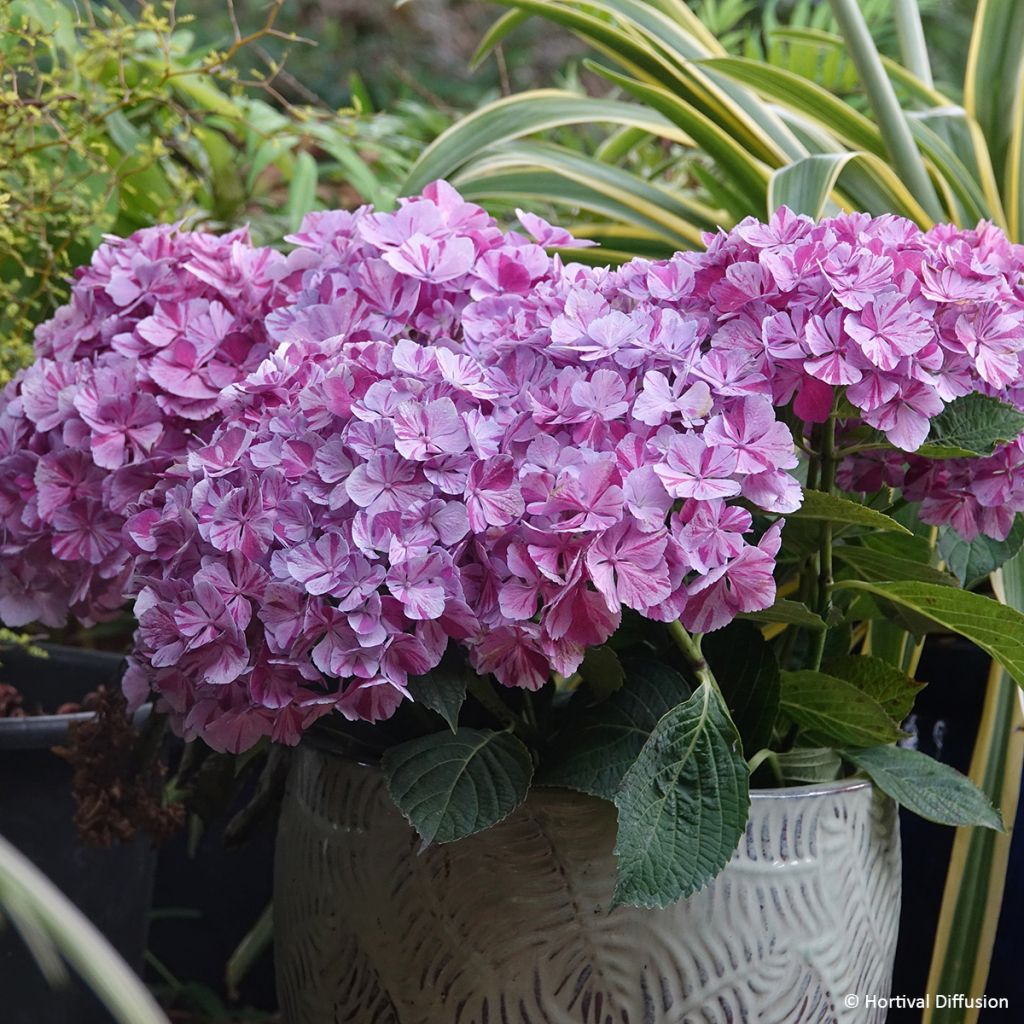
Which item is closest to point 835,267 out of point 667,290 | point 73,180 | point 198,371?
point 667,290

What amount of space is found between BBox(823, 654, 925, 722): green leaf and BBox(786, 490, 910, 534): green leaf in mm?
129

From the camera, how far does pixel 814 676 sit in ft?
1.94

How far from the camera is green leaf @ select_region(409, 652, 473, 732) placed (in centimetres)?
49

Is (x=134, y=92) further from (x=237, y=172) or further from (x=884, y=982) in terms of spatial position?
(x=884, y=982)

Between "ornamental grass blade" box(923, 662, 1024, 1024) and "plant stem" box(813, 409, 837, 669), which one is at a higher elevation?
"plant stem" box(813, 409, 837, 669)

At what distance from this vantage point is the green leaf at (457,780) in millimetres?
501

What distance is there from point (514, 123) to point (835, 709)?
0.58 m

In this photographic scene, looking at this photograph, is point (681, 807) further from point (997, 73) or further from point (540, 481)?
point (997, 73)

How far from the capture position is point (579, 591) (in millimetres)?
457

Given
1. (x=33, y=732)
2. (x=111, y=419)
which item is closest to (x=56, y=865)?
(x=33, y=732)

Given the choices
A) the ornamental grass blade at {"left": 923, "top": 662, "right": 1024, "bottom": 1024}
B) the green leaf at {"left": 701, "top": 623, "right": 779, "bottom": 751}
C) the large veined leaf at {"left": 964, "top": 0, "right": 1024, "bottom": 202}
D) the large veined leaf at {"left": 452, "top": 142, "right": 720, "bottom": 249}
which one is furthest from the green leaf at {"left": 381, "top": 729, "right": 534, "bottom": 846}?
the large veined leaf at {"left": 964, "top": 0, "right": 1024, "bottom": 202}

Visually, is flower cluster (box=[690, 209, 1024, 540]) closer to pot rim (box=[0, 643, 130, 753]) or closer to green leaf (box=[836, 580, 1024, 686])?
green leaf (box=[836, 580, 1024, 686])

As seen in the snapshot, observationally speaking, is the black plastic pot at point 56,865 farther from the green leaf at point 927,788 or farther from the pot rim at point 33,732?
the green leaf at point 927,788

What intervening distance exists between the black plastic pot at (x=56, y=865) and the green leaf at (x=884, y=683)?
1.48ft
